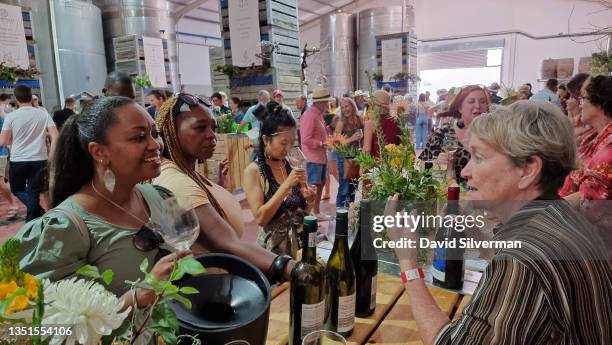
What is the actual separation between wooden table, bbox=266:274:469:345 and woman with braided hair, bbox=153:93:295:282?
0.67ft

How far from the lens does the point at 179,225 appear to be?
3.16 feet

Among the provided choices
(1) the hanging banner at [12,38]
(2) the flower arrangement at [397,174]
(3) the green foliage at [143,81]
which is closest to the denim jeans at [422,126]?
(3) the green foliage at [143,81]

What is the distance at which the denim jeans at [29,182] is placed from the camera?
168 inches

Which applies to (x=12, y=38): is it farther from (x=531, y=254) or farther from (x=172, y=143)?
(x=531, y=254)

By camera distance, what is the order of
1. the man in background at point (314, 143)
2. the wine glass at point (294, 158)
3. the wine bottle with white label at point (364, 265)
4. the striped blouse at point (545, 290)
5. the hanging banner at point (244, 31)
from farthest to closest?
the hanging banner at point (244, 31)
the man in background at point (314, 143)
the wine glass at point (294, 158)
the wine bottle with white label at point (364, 265)
the striped blouse at point (545, 290)

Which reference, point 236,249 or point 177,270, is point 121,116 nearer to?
point 236,249

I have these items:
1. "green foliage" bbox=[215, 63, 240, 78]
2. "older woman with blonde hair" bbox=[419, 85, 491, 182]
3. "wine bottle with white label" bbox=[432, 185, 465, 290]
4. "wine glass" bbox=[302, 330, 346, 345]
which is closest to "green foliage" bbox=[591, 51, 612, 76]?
"older woman with blonde hair" bbox=[419, 85, 491, 182]

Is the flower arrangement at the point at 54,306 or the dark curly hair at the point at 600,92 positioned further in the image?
the dark curly hair at the point at 600,92

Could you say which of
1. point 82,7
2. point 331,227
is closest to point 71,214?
point 331,227

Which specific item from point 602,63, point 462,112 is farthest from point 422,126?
point 462,112

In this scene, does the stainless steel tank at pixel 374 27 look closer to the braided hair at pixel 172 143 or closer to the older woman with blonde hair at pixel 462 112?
the older woman with blonde hair at pixel 462 112

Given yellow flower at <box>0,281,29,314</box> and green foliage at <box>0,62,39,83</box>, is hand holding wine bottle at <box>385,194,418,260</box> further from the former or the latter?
green foliage at <box>0,62,39,83</box>

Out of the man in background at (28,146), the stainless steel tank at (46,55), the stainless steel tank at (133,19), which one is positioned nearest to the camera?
the man in background at (28,146)

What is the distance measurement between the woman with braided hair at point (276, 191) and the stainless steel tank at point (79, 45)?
7.59m
